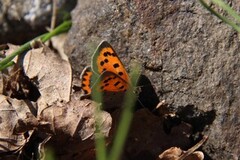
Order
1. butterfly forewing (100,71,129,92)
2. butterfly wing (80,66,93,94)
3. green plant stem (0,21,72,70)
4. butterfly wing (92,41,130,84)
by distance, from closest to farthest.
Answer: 1. butterfly forewing (100,71,129,92)
2. butterfly wing (92,41,130,84)
3. butterfly wing (80,66,93,94)
4. green plant stem (0,21,72,70)

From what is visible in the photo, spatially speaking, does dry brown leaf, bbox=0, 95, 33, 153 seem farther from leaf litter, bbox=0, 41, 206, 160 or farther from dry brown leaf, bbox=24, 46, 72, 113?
dry brown leaf, bbox=24, 46, 72, 113

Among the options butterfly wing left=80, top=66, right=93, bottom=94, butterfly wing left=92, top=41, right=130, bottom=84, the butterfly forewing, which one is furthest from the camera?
butterfly wing left=80, top=66, right=93, bottom=94

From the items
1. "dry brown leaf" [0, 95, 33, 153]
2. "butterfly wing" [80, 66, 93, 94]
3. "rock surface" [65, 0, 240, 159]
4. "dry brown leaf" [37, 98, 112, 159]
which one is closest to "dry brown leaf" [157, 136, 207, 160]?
"rock surface" [65, 0, 240, 159]

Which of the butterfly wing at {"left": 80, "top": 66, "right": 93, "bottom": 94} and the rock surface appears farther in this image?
the butterfly wing at {"left": 80, "top": 66, "right": 93, "bottom": 94}

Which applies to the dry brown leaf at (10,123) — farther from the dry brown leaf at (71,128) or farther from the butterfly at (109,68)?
the butterfly at (109,68)

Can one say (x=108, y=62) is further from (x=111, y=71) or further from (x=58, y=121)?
(x=58, y=121)

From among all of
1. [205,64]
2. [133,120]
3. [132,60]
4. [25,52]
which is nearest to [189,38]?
[205,64]
